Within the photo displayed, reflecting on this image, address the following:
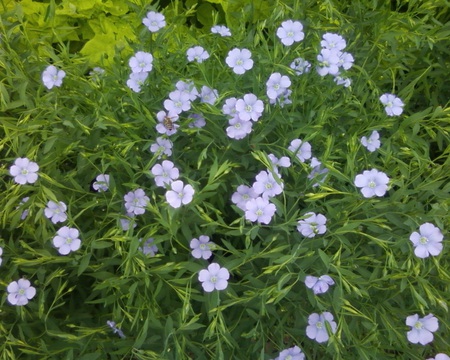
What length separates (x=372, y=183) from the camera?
1443 millimetres

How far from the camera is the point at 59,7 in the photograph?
2.34 m

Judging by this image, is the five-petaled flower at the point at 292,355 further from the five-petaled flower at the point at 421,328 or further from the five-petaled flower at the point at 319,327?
the five-petaled flower at the point at 421,328

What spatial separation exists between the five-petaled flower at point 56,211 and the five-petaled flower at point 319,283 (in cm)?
67

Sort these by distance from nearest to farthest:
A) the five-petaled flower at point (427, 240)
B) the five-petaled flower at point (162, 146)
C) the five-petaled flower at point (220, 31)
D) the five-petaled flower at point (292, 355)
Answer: the five-petaled flower at point (427, 240), the five-petaled flower at point (292, 355), the five-petaled flower at point (162, 146), the five-petaled flower at point (220, 31)

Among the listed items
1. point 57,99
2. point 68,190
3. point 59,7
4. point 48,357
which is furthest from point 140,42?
point 48,357

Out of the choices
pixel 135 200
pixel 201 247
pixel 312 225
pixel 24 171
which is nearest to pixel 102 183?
pixel 135 200

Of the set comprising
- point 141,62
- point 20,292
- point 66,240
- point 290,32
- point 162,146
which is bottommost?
point 20,292

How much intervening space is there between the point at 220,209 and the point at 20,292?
23.0 inches

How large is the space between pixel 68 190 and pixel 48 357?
1.56 feet

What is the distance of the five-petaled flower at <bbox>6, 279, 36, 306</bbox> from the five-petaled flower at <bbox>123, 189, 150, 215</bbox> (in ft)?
1.11

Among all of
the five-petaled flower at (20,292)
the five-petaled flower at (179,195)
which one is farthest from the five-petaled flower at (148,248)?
the five-petaled flower at (20,292)

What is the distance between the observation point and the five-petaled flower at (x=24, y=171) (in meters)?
1.54

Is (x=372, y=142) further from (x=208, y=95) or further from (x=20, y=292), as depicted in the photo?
(x=20, y=292)

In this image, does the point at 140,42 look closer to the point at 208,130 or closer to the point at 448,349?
the point at 208,130
